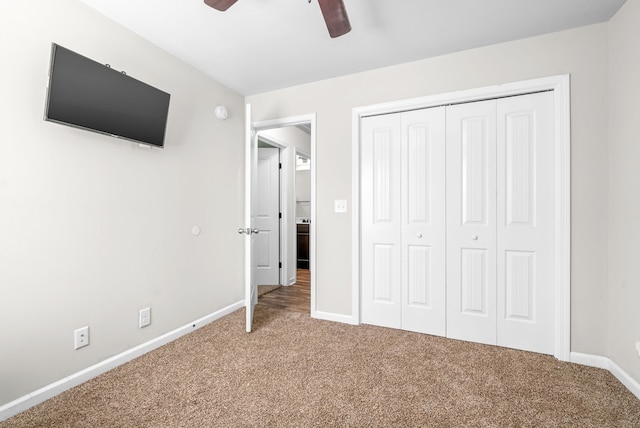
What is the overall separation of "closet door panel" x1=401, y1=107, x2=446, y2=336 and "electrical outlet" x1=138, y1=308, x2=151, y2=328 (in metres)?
2.13

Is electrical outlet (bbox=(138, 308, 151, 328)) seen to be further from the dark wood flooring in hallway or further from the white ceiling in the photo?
the white ceiling

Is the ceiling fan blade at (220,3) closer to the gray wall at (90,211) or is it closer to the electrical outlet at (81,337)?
the gray wall at (90,211)

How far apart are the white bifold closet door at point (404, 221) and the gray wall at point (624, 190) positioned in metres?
1.05

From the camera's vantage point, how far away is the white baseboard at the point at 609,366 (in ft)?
5.59

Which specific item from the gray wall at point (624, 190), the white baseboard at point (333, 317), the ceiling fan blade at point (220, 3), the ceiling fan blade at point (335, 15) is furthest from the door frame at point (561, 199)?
the ceiling fan blade at point (220, 3)

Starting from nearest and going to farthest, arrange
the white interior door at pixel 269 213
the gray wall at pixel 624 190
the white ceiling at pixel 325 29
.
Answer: the gray wall at pixel 624 190, the white ceiling at pixel 325 29, the white interior door at pixel 269 213

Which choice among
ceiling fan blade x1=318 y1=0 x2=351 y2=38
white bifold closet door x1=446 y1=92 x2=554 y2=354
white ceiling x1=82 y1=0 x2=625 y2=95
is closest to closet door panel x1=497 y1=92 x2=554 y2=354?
white bifold closet door x1=446 y1=92 x2=554 y2=354

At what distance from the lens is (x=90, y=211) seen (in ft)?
6.11

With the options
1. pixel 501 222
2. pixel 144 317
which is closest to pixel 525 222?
pixel 501 222

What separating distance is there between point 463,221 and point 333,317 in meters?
1.50

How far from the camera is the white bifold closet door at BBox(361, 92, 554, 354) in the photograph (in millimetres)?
2182

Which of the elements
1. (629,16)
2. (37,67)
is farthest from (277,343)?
(629,16)

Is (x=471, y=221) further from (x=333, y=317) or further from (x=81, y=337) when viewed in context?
(x=81, y=337)

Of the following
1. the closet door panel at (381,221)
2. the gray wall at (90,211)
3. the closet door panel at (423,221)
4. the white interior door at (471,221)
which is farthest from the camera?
the closet door panel at (381,221)
